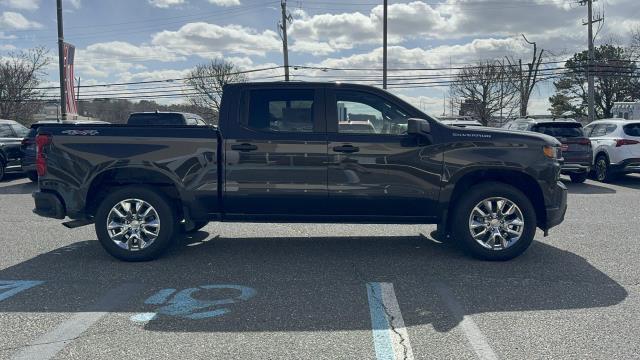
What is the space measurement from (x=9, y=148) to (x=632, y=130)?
1665cm

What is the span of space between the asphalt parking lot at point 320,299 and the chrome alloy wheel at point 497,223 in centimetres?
28

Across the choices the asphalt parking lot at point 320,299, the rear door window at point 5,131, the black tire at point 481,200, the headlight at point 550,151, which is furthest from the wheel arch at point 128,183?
the rear door window at point 5,131

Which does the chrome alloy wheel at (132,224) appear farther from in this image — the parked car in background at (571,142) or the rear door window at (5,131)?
the rear door window at (5,131)

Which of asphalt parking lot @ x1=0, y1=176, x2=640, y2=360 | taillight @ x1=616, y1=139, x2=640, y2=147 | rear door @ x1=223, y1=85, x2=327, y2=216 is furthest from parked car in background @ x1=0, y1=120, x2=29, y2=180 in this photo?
taillight @ x1=616, y1=139, x2=640, y2=147

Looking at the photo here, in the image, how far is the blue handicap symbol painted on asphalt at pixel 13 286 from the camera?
4.80 meters

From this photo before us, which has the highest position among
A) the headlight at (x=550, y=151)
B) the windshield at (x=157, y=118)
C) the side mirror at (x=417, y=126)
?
the windshield at (x=157, y=118)

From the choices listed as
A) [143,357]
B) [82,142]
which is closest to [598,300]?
[143,357]

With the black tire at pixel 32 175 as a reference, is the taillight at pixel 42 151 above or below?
above

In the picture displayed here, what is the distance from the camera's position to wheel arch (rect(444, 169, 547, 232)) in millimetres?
5855

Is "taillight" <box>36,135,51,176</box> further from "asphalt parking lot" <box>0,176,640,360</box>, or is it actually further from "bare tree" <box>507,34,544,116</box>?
"bare tree" <box>507,34,544,116</box>

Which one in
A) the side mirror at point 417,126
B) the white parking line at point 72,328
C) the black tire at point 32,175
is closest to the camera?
the white parking line at point 72,328

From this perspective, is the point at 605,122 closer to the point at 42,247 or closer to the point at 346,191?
the point at 346,191

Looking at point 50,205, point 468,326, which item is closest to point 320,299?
point 468,326

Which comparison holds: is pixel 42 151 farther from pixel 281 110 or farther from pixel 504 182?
pixel 504 182
